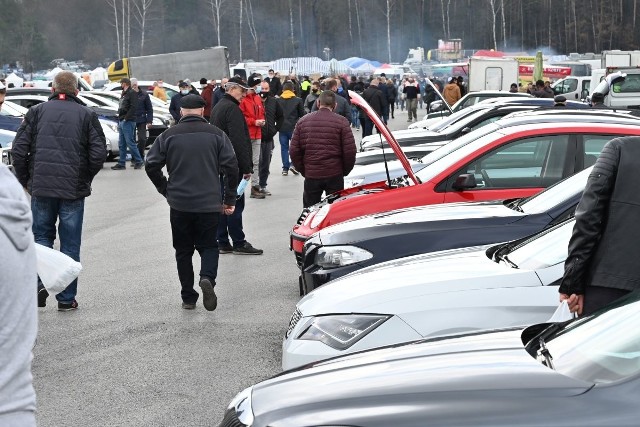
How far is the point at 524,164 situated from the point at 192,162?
271 cm

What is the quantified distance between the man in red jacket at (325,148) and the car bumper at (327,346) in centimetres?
565

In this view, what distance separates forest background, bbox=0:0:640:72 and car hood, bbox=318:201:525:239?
94.2 metres

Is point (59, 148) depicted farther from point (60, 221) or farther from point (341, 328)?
point (341, 328)

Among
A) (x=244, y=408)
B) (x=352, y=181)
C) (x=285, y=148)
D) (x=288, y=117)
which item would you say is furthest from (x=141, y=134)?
(x=244, y=408)

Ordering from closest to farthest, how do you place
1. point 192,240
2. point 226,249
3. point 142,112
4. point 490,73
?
point 192,240, point 226,249, point 142,112, point 490,73

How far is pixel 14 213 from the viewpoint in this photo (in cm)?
297

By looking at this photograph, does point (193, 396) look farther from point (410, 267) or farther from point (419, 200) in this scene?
point (419, 200)

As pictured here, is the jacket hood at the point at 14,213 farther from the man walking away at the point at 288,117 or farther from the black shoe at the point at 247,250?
the man walking away at the point at 288,117

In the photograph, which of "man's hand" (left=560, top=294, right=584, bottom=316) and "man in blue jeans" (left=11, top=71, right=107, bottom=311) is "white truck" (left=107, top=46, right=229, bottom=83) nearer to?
"man in blue jeans" (left=11, top=71, right=107, bottom=311)

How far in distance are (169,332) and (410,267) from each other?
9.60 ft

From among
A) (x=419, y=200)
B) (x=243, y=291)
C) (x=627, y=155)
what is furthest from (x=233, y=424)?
(x=243, y=291)

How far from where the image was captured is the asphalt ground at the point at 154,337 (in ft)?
21.1

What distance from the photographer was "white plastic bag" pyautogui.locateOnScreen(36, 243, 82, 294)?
4316mm

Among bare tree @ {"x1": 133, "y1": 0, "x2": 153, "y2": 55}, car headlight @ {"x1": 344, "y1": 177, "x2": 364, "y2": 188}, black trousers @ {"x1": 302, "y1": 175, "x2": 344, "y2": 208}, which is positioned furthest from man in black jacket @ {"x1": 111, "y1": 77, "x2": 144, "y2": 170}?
bare tree @ {"x1": 133, "y1": 0, "x2": 153, "y2": 55}
